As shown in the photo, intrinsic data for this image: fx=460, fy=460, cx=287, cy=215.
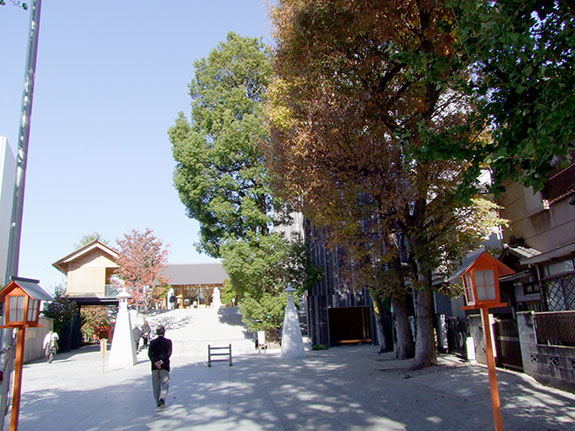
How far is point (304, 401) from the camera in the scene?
30.2 ft

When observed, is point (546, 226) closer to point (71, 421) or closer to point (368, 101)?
point (368, 101)

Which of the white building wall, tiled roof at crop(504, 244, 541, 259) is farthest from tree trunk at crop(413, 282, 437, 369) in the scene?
the white building wall

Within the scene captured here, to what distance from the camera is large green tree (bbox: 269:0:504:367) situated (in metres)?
11.0

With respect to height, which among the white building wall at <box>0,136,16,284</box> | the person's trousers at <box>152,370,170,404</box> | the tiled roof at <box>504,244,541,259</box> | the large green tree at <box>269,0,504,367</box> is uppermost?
the white building wall at <box>0,136,16,284</box>

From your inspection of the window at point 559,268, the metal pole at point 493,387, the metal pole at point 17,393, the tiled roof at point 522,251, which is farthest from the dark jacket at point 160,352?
the tiled roof at point 522,251

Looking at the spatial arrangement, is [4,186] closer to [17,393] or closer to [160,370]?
[160,370]

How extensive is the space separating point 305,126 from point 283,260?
13926 mm

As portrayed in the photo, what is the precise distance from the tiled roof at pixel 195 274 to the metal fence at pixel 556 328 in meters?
47.4

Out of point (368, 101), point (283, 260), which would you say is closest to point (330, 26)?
point (368, 101)

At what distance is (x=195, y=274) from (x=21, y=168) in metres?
52.4

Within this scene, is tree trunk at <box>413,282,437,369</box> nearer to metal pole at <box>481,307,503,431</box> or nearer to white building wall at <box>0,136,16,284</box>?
metal pole at <box>481,307,503,431</box>

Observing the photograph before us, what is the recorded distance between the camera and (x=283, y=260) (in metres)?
25.2

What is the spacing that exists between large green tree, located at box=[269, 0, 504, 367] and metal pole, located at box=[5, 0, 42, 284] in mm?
6215

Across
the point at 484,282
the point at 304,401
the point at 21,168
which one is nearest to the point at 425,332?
the point at 304,401
